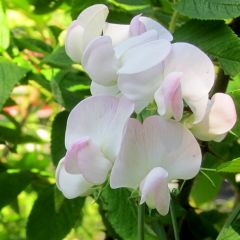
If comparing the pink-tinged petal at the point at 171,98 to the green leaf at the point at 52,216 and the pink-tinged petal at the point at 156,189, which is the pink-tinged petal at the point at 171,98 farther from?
the green leaf at the point at 52,216

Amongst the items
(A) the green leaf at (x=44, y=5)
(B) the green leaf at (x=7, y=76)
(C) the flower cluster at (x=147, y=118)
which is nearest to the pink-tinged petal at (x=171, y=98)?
(C) the flower cluster at (x=147, y=118)

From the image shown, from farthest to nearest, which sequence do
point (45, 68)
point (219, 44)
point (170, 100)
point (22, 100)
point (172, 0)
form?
point (22, 100) < point (45, 68) < point (172, 0) < point (219, 44) < point (170, 100)

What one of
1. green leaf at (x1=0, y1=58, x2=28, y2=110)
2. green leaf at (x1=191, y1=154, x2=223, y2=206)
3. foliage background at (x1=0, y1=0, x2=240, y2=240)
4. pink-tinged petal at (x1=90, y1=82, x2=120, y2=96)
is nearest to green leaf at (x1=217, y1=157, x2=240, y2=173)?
foliage background at (x1=0, y1=0, x2=240, y2=240)

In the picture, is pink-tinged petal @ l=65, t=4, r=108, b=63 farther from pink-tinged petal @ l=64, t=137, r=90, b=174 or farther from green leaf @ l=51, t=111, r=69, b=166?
green leaf @ l=51, t=111, r=69, b=166

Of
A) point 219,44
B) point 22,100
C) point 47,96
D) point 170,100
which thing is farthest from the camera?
point 22,100

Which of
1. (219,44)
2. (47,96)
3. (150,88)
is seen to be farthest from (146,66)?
(47,96)

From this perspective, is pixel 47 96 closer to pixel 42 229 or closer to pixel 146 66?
pixel 42 229
